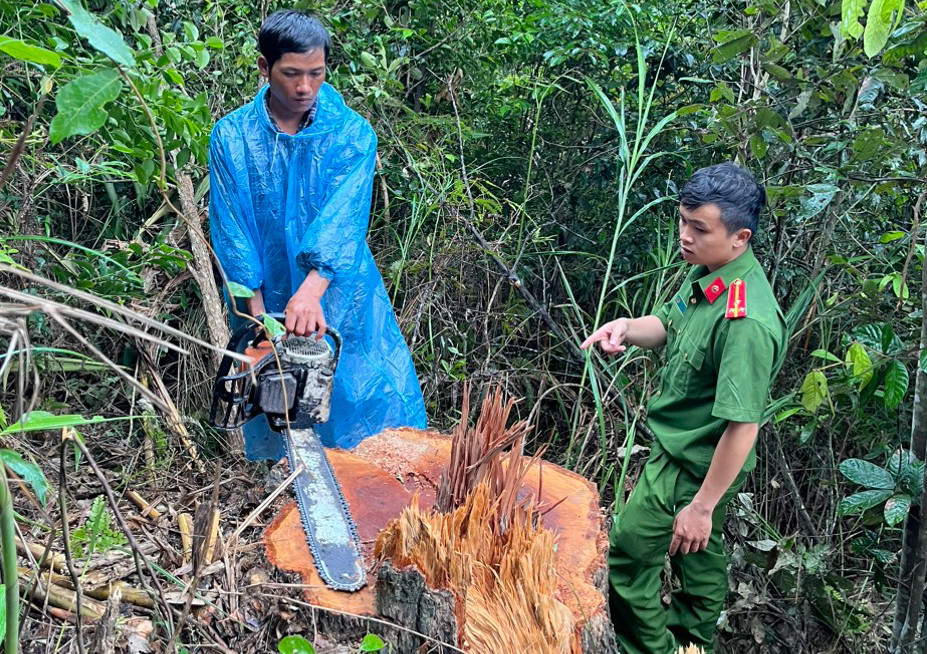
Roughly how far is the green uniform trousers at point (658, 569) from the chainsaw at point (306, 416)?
82 centimetres

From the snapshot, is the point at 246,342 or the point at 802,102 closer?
the point at 246,342

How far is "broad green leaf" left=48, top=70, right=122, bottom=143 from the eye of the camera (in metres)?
1.12

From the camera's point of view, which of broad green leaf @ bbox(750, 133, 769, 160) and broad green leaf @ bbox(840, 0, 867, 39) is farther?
broad green leaf @ bbox(750, 133, 769, 160)

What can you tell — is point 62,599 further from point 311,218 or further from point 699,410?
point 699,410

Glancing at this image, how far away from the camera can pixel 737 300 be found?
210 centimetres

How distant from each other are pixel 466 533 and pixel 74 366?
2.41 m

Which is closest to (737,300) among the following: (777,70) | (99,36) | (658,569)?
(658,569)

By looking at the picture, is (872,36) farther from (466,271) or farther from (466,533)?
(466,271)

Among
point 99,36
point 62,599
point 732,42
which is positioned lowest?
point 62,599

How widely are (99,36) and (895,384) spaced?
7.02ft

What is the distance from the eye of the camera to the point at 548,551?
193 centimetres

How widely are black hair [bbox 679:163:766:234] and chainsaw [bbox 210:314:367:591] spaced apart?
1.14m

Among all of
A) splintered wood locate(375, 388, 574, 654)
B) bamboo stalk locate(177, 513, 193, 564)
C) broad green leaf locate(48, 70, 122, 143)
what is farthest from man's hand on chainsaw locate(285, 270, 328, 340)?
broad green leaf locate(48, 70, 122, 143)

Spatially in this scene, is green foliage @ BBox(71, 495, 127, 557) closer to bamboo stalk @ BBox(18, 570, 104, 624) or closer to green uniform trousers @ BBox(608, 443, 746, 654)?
bamboo stalk @ BBox(18, 570, 104, 624)
